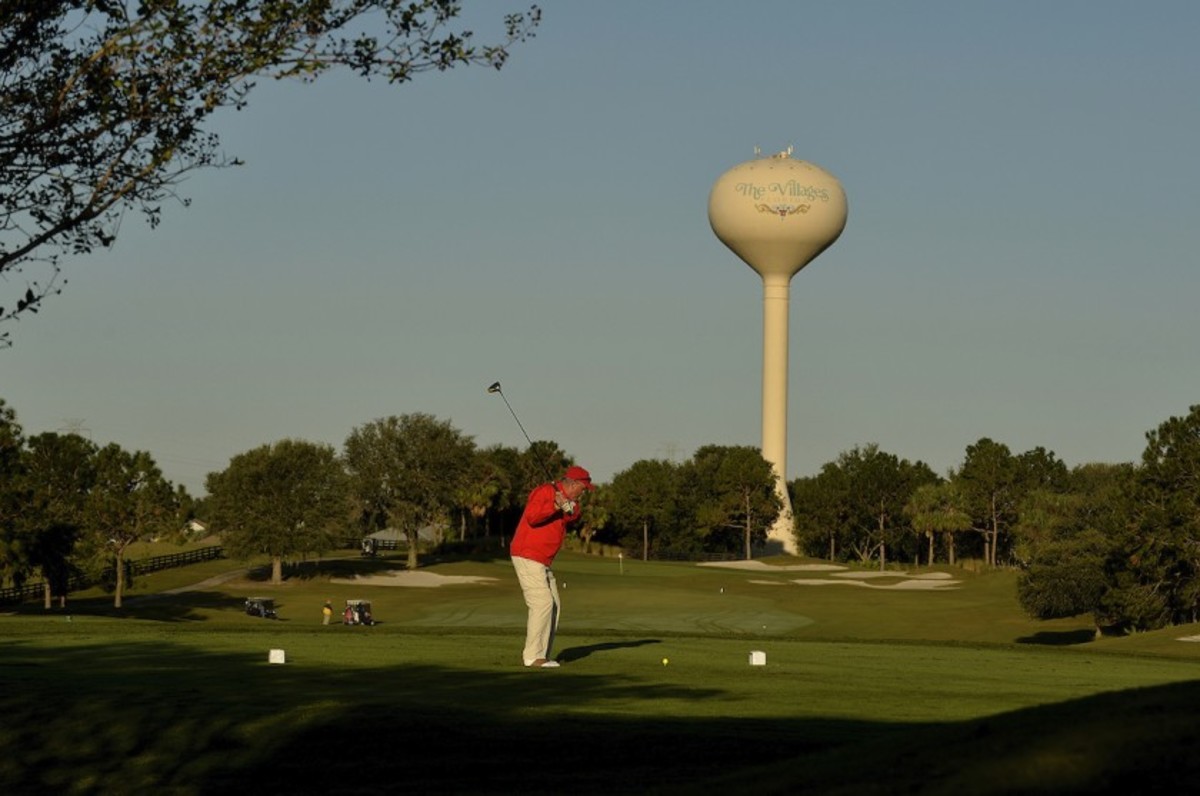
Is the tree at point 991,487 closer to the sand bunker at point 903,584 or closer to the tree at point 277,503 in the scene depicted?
the sand bunker at point 903,584

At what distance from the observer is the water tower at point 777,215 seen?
152 meters

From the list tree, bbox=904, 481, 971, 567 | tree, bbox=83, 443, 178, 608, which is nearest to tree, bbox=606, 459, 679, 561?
tree, bbox=904, 481, 971, 567

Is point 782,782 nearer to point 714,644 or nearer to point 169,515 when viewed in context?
point 714,644

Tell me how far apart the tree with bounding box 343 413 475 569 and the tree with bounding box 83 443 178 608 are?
39189mm

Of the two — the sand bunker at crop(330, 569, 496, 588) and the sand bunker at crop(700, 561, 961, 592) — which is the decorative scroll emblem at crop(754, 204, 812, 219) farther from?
the sand bunker at crop(330, 569, 496, 588)

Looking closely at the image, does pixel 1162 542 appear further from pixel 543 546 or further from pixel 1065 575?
pixel 543 546

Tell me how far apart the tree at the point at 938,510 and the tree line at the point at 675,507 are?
0.17m

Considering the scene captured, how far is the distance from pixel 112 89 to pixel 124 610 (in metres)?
69.0

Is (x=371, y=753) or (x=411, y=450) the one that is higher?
(x=411, y=450)

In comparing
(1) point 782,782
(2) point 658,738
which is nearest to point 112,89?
(2) point 658,738

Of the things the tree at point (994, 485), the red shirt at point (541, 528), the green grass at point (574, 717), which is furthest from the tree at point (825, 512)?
the red shirt at point (541, 528)

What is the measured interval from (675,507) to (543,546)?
158685 millimetres

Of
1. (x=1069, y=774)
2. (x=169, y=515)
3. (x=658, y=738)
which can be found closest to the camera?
(x=1069, y=774)

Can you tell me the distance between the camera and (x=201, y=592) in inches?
4532
